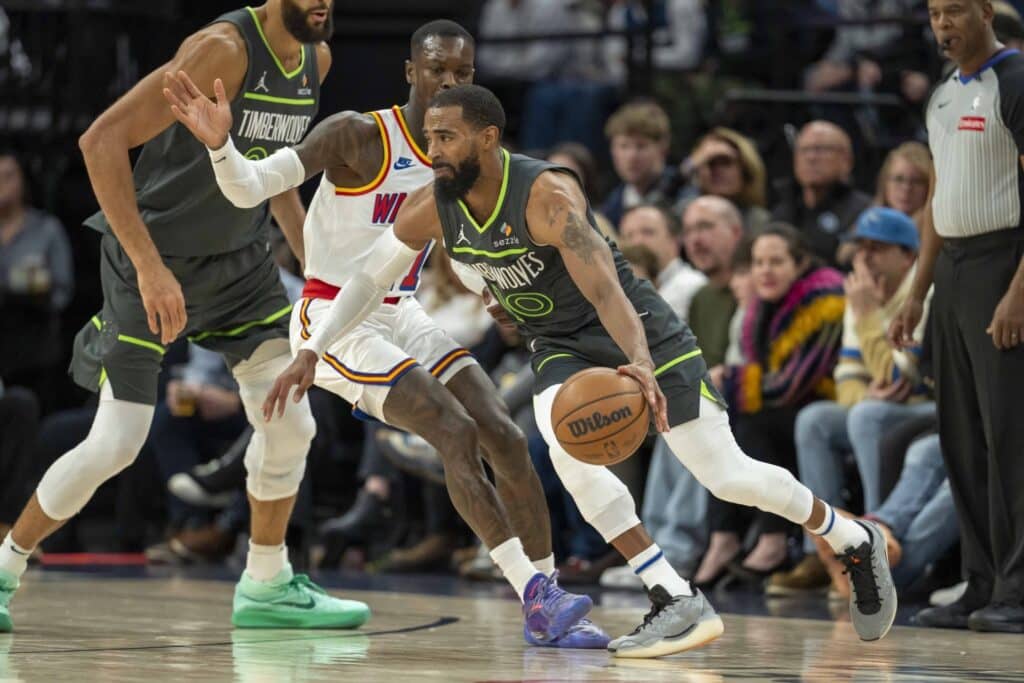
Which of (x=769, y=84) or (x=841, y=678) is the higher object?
(x=769, y=84)

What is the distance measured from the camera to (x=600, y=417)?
4.56 m

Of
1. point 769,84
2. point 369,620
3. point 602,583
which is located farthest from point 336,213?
point 769,84

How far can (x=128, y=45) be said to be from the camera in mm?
10984

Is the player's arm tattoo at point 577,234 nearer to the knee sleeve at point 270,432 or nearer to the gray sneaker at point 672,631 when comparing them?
the gray sneaker at point 672,631

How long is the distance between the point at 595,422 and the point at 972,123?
6.97 ft

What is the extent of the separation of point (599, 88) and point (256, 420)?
5.57m

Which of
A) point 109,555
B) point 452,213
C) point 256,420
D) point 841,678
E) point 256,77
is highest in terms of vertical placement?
point 256,77

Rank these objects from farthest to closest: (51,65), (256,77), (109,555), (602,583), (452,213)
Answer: (51,65) → (109,555) → (602,583) → (256,77) → (452,213)

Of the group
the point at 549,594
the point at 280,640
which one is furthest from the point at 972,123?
the point at 280,640

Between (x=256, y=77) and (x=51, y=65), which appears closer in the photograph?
(x=256, y=77)

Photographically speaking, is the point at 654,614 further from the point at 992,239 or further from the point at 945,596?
the point at 945,596

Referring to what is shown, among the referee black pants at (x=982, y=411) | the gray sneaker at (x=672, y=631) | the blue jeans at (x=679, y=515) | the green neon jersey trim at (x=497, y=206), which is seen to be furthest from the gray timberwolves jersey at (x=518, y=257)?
the blue jeans at (x=679, y=515)

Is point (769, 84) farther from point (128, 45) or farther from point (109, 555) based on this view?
point (109, 555)

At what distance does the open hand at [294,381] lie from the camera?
4.98 m
